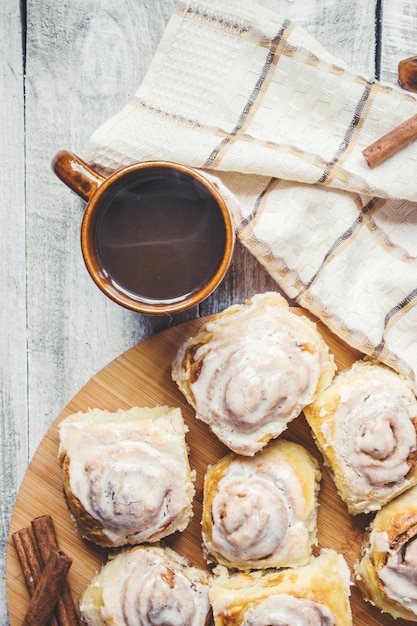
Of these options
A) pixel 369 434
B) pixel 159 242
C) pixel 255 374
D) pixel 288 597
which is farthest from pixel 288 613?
pixel 159 242

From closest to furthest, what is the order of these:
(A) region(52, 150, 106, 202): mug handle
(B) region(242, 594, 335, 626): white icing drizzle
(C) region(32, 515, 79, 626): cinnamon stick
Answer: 1. (A) region(52, 150, 106, 202): mug handle
2. (B) region(242, 594, 335, 626): white icing drizzle
3. (C) region(32, 515, 79, 626): cinnamon stick

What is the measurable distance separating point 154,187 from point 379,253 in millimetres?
658

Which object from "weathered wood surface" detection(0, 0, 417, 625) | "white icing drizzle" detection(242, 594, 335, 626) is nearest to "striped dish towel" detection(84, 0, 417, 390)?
"weathered wood surface" detection(0, 0, 417, 625)

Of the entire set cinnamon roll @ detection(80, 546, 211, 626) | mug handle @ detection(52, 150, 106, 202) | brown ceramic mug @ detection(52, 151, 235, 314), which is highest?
mug handle @ detection(52, 150, 106, 202)

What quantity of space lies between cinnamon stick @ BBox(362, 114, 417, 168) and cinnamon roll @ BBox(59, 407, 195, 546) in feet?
2.83

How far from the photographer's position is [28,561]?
195 centimetres

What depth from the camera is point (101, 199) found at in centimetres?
171

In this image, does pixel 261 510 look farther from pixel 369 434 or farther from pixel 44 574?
pixel 44 574

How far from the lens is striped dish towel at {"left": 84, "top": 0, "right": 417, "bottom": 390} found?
1.91 m

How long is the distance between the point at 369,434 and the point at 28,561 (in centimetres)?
97

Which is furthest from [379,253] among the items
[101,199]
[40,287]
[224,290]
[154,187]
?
[40,287]

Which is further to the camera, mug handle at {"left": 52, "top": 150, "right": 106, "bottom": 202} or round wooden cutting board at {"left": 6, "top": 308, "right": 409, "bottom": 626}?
round wooden cutting board at {"left": 6, "top": 308, "right": 409, "bottom": 626}

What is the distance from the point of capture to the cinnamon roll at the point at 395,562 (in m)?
1.85

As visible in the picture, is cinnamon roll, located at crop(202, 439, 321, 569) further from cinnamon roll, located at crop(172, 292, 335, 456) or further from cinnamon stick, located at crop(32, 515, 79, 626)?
cinnamon stick, located at crop(32, 515, 79, 626)
